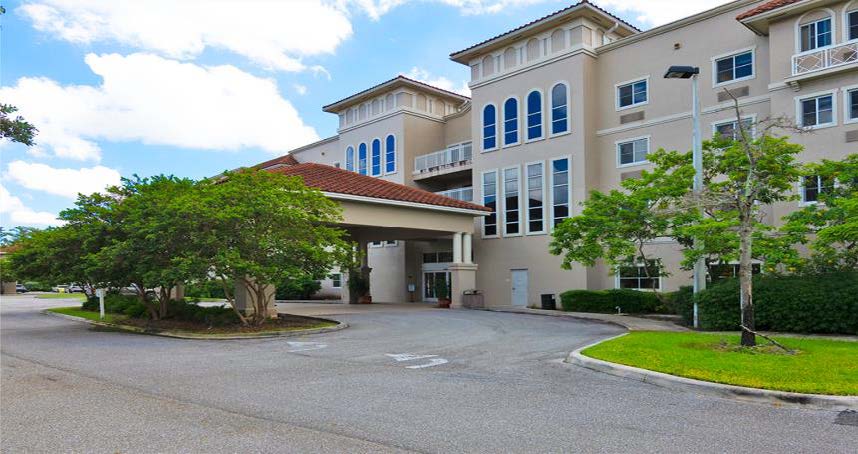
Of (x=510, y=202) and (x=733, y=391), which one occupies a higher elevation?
(x=510, y=202)

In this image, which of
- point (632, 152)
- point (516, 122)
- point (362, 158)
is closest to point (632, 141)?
point (632, 152)

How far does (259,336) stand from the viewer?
54.7 ft

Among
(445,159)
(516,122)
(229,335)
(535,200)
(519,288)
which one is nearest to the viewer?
(229,335)

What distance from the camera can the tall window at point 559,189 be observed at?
28.8 m

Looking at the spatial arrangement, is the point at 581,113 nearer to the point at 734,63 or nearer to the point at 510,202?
the point at 510,202

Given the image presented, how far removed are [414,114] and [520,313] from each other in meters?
16.5

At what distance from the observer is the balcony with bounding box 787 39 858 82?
20.4 meters

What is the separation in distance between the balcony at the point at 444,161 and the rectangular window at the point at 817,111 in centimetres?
1635

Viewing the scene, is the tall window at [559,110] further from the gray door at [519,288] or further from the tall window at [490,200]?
the gray door at [519,288]

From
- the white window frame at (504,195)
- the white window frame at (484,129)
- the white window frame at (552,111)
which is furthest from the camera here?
the white window frame at (484,129)

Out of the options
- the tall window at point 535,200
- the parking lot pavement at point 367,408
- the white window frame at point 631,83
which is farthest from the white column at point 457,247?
the parking lot pavement at point 367,408

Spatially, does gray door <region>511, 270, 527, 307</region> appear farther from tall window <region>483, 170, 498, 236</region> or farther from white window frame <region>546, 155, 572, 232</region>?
white window frame <region>546, 155, 572, 232</region>

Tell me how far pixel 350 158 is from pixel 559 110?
→ 17599 mm

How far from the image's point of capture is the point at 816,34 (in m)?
21.5
